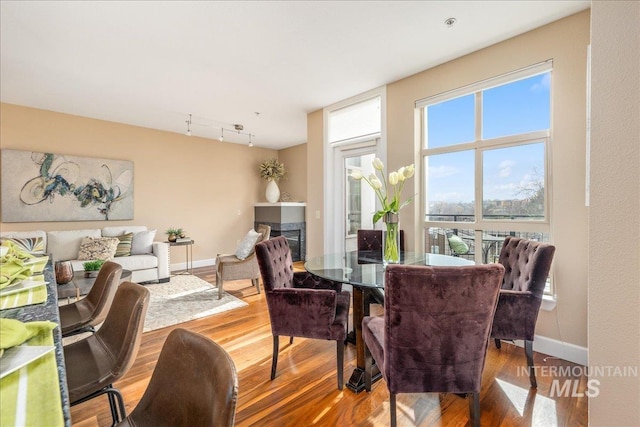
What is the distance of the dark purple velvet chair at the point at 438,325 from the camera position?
1.21 metres

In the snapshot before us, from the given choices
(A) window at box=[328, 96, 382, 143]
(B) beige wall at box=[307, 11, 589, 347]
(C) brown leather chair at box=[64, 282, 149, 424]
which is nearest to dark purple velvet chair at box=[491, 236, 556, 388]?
(B) beige wall at box=[307, 11, 589, 347]

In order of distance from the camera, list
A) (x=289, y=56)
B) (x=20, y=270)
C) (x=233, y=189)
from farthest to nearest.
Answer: (x=233, y=189), (x=289, y=56), (x=20, y=270)

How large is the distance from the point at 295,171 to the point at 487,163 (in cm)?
450

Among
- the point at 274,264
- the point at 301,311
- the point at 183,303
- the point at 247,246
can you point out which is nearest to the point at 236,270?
the point at 247,246

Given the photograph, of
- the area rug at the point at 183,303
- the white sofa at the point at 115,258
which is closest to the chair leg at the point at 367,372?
the area rug at the point at 183,303

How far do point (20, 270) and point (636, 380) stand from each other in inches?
94.0

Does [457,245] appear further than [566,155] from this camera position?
Yes

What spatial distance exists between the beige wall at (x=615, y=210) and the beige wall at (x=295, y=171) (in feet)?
18.3

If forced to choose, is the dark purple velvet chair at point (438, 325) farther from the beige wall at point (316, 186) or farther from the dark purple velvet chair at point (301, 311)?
the beige wall at point (316, 186)

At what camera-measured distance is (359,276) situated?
1888 mm

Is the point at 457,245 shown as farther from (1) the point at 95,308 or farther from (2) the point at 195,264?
(2) the point at 195,264

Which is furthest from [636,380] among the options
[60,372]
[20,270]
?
[20,270]

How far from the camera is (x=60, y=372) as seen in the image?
609 mm

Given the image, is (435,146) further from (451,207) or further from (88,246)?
(88,246)
